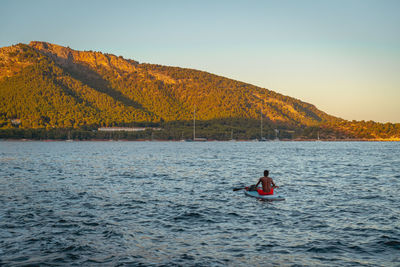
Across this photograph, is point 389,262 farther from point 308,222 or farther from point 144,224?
point 144,224

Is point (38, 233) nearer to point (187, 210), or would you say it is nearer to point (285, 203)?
point (187, 210)

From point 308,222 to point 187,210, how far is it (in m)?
8.84

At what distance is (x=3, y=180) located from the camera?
163ft

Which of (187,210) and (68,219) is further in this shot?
(187,210)

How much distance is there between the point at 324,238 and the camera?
819 inches

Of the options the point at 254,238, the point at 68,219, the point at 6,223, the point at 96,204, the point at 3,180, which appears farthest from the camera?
the point at 3,180

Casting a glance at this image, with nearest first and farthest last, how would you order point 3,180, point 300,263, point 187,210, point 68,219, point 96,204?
point 300,263
point 68,219
point 187,210
point 96,204
point 3,180

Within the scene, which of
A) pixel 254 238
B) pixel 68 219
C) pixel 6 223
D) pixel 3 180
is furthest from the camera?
pixel 3 180

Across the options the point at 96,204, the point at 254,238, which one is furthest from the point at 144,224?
the point at 96,204

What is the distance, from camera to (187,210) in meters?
28.9

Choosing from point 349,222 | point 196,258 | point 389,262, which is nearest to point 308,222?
point 349,222

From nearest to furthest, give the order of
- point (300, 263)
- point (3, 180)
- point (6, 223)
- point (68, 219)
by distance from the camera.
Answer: point (300, 263) → point (6, 223) → point (68, 219) → point (3, 180)

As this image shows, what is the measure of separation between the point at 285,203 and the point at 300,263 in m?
15.5

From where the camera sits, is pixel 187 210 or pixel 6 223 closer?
pixel 6 223
